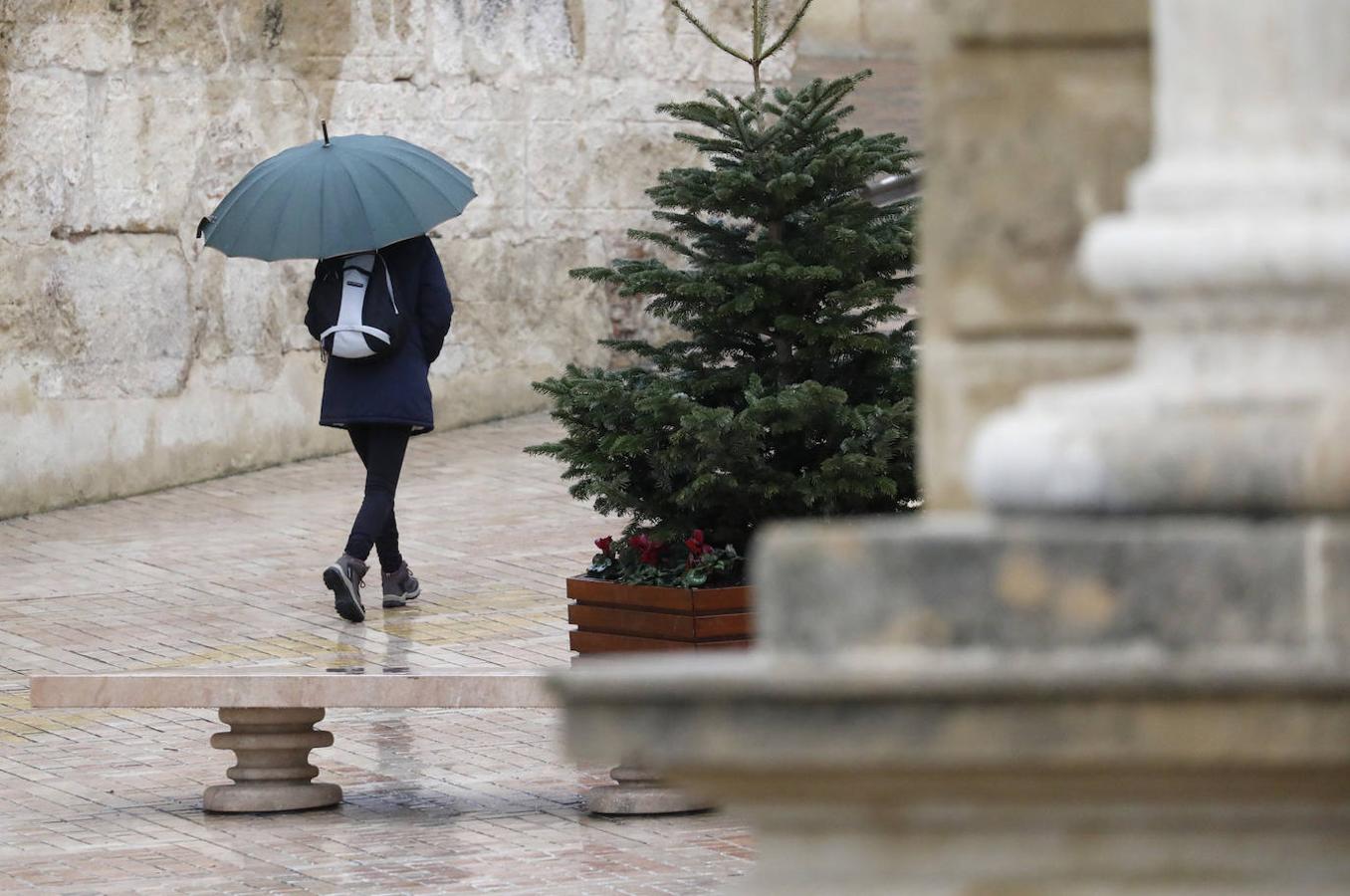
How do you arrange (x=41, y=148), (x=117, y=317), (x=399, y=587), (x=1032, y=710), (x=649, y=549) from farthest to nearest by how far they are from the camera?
(x=117, y=317)
(x=41, y=148)
(x=399, y=587)
(x=649, y=549)
(x=1032, y=710)

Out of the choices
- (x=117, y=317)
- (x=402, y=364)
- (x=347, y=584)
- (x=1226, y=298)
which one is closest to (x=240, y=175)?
(x=117, y=317)

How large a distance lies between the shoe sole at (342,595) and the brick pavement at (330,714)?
0.11m

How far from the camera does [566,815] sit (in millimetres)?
7234

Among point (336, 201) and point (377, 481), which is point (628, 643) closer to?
point (336, 201)

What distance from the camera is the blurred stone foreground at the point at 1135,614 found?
225cm

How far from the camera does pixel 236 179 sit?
14.2 m

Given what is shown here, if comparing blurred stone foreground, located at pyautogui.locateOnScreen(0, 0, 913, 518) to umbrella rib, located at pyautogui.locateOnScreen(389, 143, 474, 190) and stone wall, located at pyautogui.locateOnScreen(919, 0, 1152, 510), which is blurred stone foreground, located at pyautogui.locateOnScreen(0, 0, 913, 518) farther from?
stone wall, located at pyautogui.locateOnScreen(919, 0, 1152, 510)

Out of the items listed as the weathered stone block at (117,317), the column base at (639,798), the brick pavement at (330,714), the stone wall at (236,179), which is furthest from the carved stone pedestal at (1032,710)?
the weathered stone block at (117,317)

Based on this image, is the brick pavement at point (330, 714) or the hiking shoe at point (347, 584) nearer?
the brick pavement at point (330, 714)

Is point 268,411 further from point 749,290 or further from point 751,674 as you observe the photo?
point 751,674

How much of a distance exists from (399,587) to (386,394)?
99cm

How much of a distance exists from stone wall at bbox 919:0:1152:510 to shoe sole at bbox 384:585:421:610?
7.90 metres

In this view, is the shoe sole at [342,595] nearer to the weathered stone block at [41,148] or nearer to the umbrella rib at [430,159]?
the umbrella rib at [430,159]

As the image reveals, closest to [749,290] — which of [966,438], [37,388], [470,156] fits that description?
[966,438]
